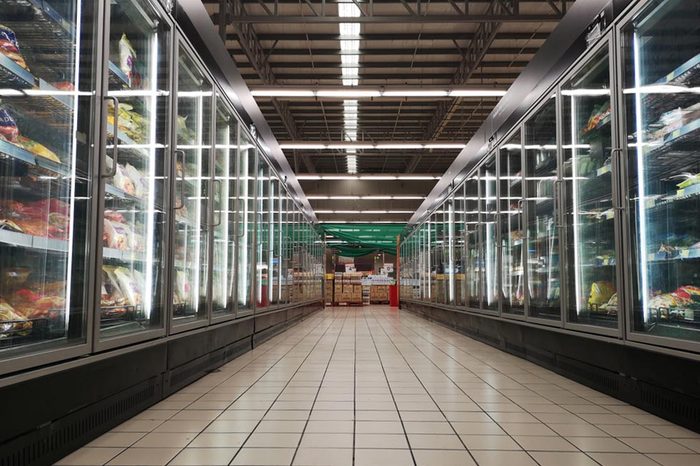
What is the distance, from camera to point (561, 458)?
104 inches

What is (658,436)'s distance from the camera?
3.03 m

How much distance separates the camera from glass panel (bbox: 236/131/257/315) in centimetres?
678

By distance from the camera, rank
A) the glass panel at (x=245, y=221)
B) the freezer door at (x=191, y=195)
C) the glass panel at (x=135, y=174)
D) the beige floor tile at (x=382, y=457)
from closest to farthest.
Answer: the beige floor tile at (x=382, y=457)
the glass panel at (x=135, y=174)
the freezer door at (x=191, y=195)
the glass panel at (x=245, y=221)

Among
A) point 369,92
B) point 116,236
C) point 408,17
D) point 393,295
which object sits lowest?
point 393,295

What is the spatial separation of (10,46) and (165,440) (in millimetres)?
2005

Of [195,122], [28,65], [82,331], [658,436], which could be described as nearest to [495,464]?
[658,436]

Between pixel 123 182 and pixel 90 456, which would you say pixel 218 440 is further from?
pixel 123 182

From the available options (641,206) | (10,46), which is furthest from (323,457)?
(641,206)

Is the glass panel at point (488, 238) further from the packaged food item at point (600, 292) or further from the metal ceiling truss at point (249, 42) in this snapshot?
the metal ceiling truss at point (249, 42)

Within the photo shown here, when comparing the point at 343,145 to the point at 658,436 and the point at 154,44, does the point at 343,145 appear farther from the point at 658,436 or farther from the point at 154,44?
the point at 658,436

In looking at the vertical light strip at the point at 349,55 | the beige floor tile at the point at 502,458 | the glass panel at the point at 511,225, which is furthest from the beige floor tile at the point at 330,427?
the vertical light strip at the point at 349,55

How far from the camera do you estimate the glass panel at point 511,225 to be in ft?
21.4

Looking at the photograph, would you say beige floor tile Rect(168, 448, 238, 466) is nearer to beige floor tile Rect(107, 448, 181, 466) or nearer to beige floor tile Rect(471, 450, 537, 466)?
beige floor tile Rect(107, 448, 181, 466)

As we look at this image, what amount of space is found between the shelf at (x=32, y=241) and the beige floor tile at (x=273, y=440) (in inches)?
52.3
